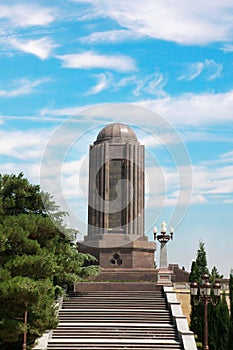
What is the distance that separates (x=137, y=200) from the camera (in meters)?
33.3

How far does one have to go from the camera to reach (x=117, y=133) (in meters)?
34.0

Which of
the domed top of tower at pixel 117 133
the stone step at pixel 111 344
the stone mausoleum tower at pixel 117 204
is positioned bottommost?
the stone step at pixel 111 344

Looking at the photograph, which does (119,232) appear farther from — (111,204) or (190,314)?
(190,314)

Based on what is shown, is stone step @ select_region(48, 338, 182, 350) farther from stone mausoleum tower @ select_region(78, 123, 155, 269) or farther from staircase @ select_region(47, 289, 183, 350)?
stone mausoleum tower @ select_region(78, 123, 155, 269)

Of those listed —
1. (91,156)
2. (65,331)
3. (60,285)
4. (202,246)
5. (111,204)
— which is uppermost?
(91,156)

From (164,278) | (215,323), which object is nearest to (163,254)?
(164,278)

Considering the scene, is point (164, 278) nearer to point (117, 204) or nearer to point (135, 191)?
point (117, 204)

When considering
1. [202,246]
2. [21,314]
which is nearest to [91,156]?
[202,246]

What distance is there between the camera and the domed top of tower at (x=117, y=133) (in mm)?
33875

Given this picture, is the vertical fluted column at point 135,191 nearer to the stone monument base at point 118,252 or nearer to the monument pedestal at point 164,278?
the stone monument base at point 118,252

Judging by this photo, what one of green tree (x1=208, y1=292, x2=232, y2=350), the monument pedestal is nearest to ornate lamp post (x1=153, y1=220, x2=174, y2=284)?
the monument pedestal

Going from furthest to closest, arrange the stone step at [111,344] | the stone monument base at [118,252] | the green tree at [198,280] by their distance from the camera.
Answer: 1. the stone monument base at [118,252]
2. the green tree at [198,280]
3. the stone step at [111,344]

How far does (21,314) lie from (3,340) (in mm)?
850

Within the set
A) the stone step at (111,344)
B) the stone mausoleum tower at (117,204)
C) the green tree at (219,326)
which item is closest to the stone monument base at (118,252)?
the stone mausoleum tower at (117,204)
